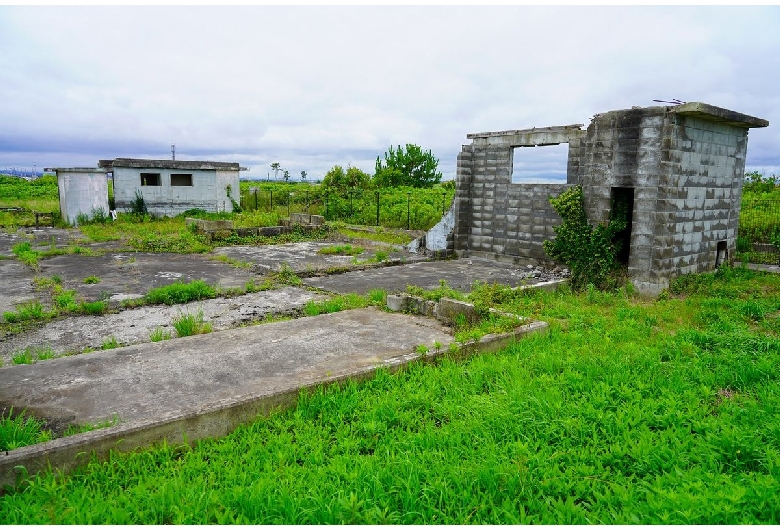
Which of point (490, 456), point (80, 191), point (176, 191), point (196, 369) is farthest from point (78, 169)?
point (490, 456)

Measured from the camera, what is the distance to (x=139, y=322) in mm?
7859

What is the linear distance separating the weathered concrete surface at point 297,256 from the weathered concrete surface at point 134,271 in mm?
914

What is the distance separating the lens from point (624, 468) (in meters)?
3.56

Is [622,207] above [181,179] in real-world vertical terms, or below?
below

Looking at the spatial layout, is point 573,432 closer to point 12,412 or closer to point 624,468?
point 624,468

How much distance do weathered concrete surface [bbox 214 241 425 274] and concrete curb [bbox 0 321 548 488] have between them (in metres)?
7.44

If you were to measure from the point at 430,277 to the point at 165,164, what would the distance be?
17.8 metres

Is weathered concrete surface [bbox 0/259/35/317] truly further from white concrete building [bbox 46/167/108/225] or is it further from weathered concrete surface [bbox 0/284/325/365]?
white concrete building [bbox 46/167/108/225]

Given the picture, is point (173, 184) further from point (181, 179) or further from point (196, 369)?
point (196, 369)

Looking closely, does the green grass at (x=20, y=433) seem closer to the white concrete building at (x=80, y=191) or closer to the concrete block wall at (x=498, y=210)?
the concrete block wall at (x=498, y=210)

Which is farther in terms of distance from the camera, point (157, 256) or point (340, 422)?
point (157, 256)

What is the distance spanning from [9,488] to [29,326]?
503 centimetres

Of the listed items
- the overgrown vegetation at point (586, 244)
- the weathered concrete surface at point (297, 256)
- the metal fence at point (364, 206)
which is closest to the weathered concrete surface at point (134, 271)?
the weathered concrete surface at point (297, 256)

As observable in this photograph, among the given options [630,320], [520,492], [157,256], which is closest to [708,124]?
[630,320]
